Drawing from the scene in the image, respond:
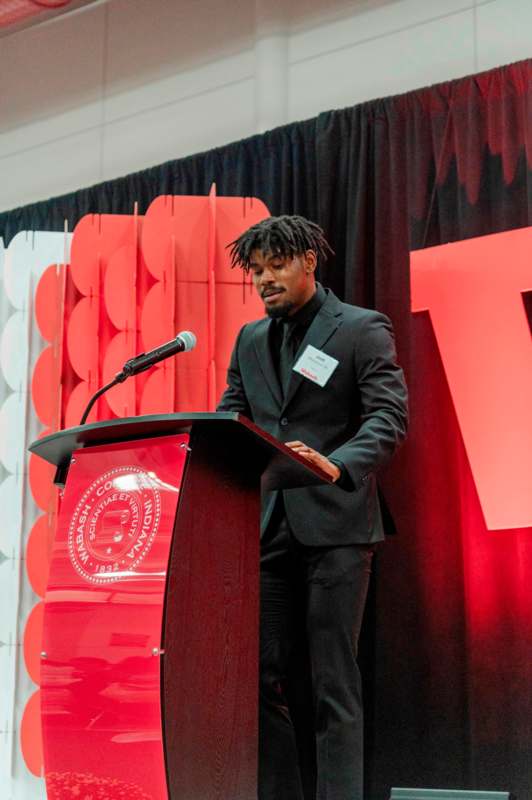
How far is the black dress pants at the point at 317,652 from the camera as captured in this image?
2.47 m

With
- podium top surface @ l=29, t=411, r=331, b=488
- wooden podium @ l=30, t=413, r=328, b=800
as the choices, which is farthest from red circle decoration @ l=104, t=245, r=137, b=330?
wooden podium @ l=30, t=413, r=328, b=800

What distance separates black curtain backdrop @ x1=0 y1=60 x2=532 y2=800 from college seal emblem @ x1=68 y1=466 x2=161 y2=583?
5.58 ft

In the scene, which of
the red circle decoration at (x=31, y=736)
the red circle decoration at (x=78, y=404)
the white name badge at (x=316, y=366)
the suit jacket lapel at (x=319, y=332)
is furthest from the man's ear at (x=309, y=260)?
the red circle decoration at (x=31, y=736)

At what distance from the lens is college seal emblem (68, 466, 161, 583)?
1.93 meters

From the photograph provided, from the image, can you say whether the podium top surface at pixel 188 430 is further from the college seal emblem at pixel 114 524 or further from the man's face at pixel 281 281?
the man's face at pixel 281 281

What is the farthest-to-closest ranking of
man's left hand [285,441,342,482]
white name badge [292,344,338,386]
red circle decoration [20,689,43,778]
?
red circle decoration [20,689,43,778]
white name badge [292,344,338,386]
man's left hand [285,441,342,482]

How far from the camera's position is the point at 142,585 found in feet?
6.23

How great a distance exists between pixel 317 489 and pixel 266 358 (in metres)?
0.39

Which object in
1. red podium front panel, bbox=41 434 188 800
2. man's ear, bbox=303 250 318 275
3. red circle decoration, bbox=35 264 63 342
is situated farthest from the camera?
red circle decoration, bbox=35 264 63 342

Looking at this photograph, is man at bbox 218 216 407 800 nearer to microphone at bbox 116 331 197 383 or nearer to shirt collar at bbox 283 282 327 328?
shirt collar at bbox 283 282 327 328

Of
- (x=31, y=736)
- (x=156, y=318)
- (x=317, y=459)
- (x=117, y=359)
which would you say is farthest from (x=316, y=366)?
(x=31, y=736)

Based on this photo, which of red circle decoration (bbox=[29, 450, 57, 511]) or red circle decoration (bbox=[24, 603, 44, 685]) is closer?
red circle decoration (bbox=[24, 603, 44, 685])

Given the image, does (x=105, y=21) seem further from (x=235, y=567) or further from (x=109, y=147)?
(x=235, y=567)

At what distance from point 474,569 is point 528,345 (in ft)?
2.41
